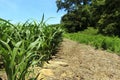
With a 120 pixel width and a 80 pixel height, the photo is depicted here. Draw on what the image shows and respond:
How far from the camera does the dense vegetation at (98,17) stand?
29455mm

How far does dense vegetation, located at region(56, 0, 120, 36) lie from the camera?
29.5 m

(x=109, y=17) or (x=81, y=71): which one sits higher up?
(x=109, y=17)

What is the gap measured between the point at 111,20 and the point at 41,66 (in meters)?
24.6

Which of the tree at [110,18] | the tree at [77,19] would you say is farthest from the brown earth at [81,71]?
the tree at [77,19]

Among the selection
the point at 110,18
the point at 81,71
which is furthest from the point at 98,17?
the point at 81,71

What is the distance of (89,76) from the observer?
19.9 feet

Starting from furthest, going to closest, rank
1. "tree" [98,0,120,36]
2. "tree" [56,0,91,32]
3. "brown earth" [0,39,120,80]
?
"tree" [56,0,91,32] < "tree" [98,0,120,36] < "brown earth" [0,39,120,80]

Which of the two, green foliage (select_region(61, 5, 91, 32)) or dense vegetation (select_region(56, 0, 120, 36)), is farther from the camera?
green foliage (select_region(61, 5, 91, 32))

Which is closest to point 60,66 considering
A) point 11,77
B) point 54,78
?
point 54,78

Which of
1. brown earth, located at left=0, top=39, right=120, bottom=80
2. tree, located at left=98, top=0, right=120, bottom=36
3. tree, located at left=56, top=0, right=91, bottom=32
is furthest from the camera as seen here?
tree, located at left=56, top=0, right=91, bottom=32

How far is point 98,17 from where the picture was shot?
35438 millimetres

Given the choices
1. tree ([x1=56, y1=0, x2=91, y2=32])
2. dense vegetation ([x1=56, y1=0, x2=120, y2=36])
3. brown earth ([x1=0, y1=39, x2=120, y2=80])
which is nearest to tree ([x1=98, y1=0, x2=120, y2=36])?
dense vegetation ([x1=56, y1=0, x2=120, y2=36])

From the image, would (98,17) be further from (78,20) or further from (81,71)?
(81,71)

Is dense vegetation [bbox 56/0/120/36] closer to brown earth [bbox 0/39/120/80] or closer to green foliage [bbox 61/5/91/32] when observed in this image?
green foliage [bbox 61/5/91/32]
